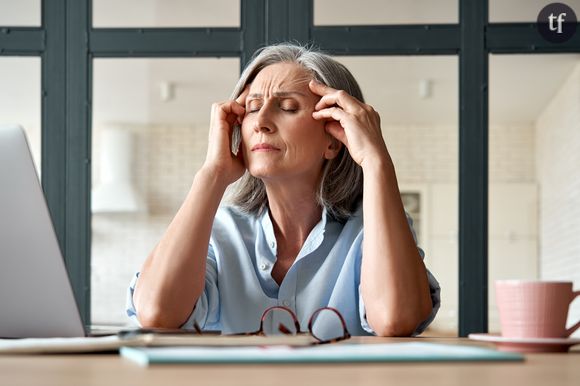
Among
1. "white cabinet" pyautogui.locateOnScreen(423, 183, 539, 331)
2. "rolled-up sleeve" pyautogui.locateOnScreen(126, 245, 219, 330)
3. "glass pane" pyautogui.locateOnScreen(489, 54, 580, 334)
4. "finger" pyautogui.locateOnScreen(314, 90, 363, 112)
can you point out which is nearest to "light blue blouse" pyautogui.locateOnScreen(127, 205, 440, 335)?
"rolled-up sleeve" pyautogui.locateOnScreen(126, 245, 219, 330)

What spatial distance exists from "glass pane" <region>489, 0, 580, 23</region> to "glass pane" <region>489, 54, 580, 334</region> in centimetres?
16

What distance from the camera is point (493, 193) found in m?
4.26

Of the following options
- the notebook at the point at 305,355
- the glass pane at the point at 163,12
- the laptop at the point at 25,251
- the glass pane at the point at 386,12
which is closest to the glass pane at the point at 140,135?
the glass pane at the point at 163,12

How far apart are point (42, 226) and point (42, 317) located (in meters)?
0.12

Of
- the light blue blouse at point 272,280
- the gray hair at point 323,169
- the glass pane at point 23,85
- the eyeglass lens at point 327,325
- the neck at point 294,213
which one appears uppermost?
the glass pane at point 23,85

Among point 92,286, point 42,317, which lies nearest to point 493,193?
point 92,286

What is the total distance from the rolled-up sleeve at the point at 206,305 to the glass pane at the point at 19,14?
2235mm

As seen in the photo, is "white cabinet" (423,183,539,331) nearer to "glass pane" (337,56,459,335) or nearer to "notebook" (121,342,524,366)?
"glass pane" (337,56,459,335)

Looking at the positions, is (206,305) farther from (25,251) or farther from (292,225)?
(25,251)

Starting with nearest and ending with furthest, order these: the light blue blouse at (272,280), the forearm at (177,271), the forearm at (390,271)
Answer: the forearm at (390,271) → the forearm at (177,271) → the light blue blouse at (272,280)

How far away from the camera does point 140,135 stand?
654cm

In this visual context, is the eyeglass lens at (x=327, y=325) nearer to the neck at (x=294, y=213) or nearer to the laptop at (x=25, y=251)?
the neck at (x=294, y=213)

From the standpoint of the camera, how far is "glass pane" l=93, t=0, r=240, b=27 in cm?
406

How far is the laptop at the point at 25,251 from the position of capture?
1.26 m
